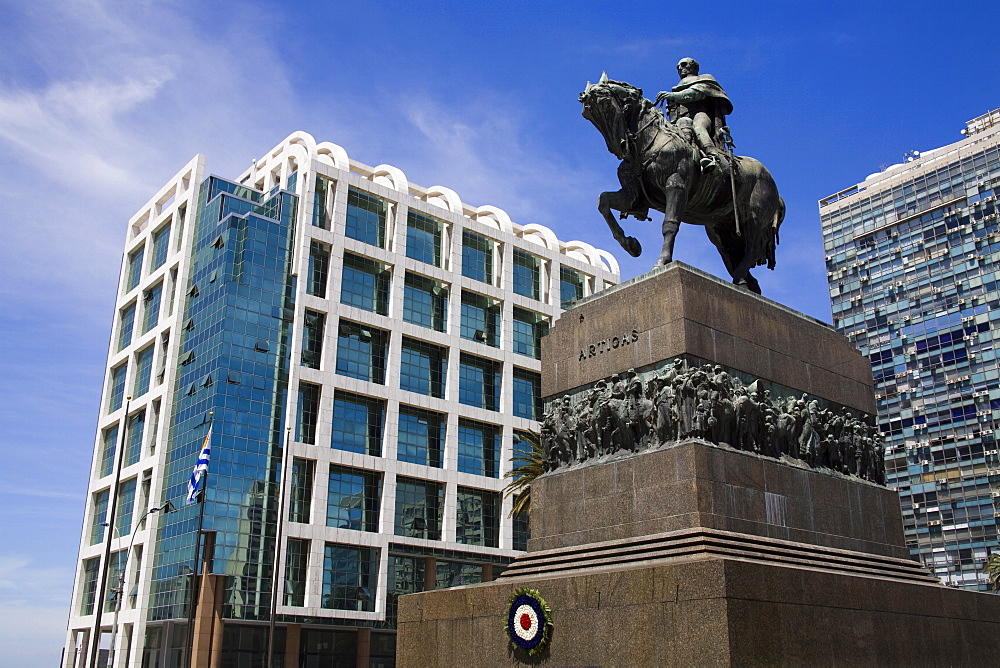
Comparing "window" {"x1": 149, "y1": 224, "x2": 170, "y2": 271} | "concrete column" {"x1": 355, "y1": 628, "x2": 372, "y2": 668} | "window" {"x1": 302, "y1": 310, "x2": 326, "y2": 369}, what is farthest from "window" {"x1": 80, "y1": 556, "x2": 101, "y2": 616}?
"window" {"x1": 302, "y1": 310, "x2": 326, "y2": 369}

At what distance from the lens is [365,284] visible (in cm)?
5591

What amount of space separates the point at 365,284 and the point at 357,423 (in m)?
8.79

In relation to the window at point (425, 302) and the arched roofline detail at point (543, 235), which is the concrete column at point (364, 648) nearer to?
the window at point (425, 302)

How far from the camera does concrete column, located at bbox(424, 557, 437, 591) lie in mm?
52156

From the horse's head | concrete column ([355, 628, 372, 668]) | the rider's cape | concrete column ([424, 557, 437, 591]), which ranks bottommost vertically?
concrete column ([355, 628, 372, 668])

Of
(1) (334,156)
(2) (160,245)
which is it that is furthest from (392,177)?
(2) (160,245)

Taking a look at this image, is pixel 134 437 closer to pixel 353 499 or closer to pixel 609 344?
pixel 353 499

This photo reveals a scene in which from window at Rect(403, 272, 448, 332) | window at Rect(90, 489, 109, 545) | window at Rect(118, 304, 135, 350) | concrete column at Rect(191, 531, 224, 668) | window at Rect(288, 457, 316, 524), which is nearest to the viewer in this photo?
concrete column at Rect(191, 531, 224, 668)

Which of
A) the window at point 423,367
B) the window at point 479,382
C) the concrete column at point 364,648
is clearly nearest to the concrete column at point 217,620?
the concrete column at point 364,648

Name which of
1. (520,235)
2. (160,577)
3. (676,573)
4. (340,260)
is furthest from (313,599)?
(676,573)

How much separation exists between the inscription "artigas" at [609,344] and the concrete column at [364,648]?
39014mm

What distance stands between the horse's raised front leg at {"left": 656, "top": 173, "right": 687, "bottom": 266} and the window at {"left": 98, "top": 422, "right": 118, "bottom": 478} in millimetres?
52920

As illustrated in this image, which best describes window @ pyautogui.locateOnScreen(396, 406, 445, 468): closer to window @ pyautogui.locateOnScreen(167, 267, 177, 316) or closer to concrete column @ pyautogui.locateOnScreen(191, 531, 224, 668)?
concrete column @ pyautogui.locateOnScreen(191, 531, 224, 668)

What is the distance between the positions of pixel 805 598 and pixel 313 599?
3974 centimetres
